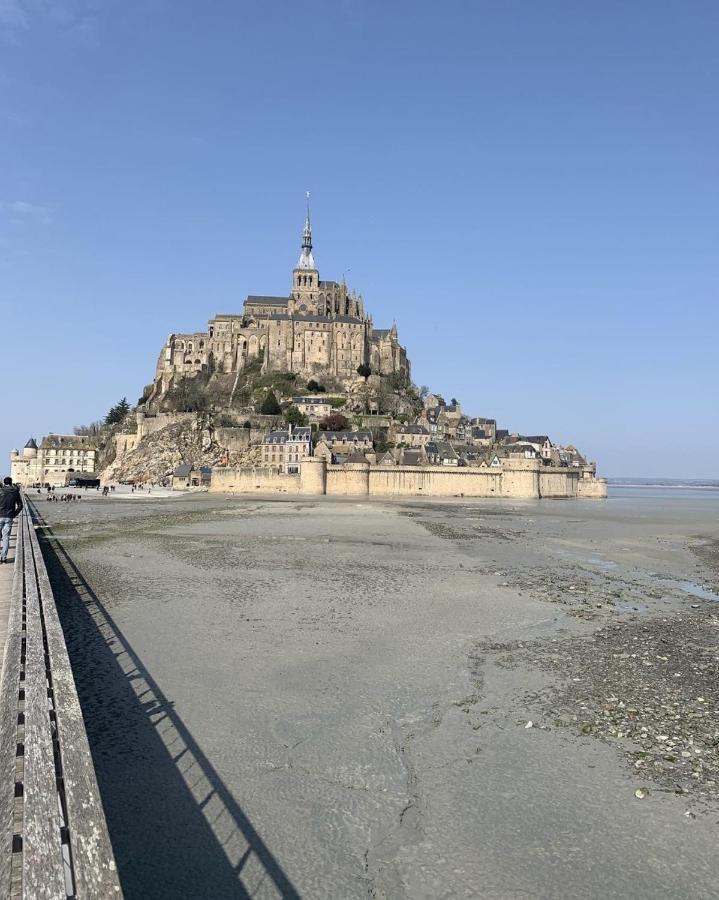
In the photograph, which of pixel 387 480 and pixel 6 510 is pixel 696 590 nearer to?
pixel 6 510

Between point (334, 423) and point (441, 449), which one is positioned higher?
point (334, 423)

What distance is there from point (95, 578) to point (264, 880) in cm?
1357

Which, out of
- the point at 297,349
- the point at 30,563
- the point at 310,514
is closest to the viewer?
the point at 30,563

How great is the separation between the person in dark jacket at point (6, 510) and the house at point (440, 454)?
56.2 metres

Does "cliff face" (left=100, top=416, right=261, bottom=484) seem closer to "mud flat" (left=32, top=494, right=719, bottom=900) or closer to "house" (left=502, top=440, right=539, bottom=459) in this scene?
"house" (left=502, top=440, right=539, bottom=459)

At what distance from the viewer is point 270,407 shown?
253ft

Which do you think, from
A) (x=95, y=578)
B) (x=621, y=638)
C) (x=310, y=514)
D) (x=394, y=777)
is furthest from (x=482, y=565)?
(x=310, y=514)

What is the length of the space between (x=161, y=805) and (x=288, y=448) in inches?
2511

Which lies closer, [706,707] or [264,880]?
[264,880]

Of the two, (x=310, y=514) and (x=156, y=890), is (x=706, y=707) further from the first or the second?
(x=310, y=514)

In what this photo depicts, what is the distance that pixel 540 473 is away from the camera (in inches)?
2864

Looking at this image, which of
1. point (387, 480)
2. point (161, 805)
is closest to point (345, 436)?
point (387, 480)

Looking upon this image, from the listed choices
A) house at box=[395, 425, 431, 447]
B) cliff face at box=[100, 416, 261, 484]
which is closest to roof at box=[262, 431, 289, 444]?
cliff face at box=[100, 416, 261, 484]

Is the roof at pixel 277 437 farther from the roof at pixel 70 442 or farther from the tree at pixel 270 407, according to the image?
the roof at pixel 70 442
